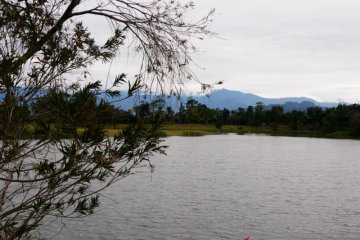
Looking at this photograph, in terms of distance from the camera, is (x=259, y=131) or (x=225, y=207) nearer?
(x=225, y=207)

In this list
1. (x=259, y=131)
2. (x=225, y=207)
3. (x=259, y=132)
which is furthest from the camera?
(x=259, y=131)

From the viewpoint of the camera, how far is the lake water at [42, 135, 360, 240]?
885 inches

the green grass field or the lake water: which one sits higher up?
the green grass field

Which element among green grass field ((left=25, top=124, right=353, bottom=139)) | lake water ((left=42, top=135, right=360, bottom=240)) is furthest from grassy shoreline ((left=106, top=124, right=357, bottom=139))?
lake water ((left=42, top=135, right=360, bottom=240))

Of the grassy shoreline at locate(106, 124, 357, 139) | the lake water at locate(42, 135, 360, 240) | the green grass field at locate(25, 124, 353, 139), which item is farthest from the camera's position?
the grassy shoreline at locate(106, 124, 357, 139)

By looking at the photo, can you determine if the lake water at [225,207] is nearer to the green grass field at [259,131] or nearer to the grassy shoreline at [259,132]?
the green grass field at [259,131]

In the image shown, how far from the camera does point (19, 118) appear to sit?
3928 millimetres

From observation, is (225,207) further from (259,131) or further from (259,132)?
(259,131)

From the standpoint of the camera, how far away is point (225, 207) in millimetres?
29125

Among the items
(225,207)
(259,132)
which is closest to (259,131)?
(259,132)

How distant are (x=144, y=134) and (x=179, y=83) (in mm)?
699

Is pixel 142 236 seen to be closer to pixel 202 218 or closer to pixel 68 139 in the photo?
pixel 202 218

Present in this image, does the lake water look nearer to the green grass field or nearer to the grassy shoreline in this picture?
the green grass field

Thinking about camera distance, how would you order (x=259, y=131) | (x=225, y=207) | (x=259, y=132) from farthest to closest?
(x=259, y=131) < (x=259, y=132) < (x=225, y=207)
